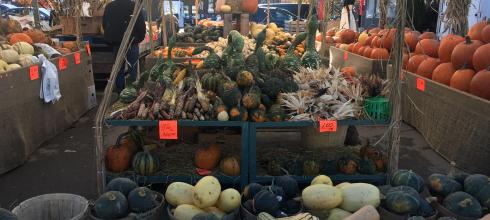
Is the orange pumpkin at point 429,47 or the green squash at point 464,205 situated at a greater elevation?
the orange pumpkin at point 429,47

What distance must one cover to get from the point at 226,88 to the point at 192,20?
56.6 ft

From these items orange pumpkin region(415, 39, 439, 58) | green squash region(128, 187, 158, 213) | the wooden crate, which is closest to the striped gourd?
green squash region(128, 187, 158, 213)

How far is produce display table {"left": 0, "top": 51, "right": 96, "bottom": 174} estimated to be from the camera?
4730 mm

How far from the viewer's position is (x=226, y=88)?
3.76 metres

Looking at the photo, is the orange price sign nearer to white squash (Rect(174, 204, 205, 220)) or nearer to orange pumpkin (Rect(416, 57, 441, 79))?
white squash (Rect(174, 204, 205, 220))

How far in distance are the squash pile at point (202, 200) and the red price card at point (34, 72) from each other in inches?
128

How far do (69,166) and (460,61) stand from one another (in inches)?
185

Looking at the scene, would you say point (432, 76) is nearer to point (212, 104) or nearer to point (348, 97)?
point (348, 97)

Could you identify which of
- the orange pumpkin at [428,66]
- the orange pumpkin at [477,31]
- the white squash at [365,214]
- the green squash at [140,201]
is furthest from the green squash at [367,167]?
the orange pumpkin at [477,31]

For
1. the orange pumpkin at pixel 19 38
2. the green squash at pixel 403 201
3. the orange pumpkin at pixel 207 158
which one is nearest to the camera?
the green squash at pixel 403 201

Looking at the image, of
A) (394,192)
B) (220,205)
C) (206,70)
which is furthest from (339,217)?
(206,70)

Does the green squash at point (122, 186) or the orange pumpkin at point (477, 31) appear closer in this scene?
the green squash at point (122, 186)

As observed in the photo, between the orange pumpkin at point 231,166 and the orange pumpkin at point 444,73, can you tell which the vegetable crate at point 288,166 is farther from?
the orange pumpkin at point 444,73

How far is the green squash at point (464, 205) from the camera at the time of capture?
273 cm
